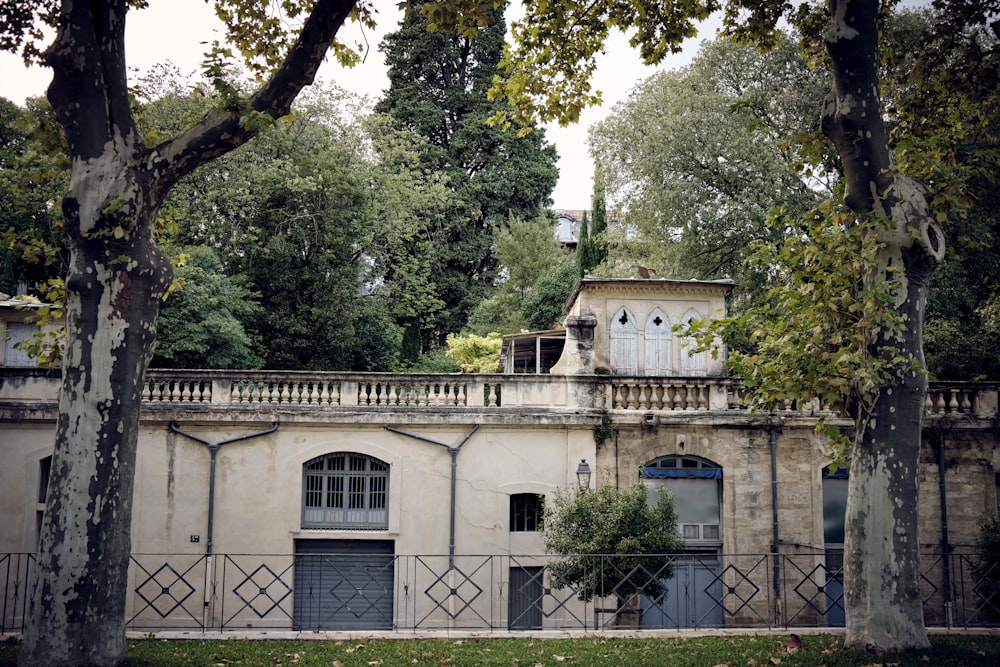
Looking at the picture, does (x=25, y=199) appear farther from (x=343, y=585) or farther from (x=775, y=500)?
(x=775, y=500)

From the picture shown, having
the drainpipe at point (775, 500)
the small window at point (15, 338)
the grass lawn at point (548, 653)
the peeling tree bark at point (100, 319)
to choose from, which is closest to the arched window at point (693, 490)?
the drainpipe at point (775, 500)

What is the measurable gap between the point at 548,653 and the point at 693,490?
9.44 meters

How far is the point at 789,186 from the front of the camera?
104 feet

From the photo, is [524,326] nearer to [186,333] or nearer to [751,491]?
[186,333]

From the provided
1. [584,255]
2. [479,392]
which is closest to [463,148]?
[584,255]

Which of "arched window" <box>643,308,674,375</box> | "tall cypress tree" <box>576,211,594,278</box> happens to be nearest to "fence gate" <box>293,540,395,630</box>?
"arched window" <box>643,308,674,375</box>

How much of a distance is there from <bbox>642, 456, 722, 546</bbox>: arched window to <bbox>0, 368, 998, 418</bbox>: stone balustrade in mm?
1349

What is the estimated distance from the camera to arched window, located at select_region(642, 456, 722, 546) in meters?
21.2

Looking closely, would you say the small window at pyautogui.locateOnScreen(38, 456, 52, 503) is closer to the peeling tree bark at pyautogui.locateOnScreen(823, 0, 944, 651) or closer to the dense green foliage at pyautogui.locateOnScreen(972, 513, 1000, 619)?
the peeling tree bark at pyautogui.locateOnScreen(823, 0, 944, 651)

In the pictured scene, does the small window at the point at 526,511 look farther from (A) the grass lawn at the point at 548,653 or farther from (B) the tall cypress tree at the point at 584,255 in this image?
(B) the tall cypress tree at the point at 584,255

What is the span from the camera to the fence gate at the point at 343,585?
20312 mm

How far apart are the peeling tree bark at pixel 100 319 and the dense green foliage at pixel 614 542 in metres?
8.47

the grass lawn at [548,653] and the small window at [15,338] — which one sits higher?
the small window at [15,338]

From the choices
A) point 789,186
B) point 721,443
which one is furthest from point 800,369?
point 789,186
